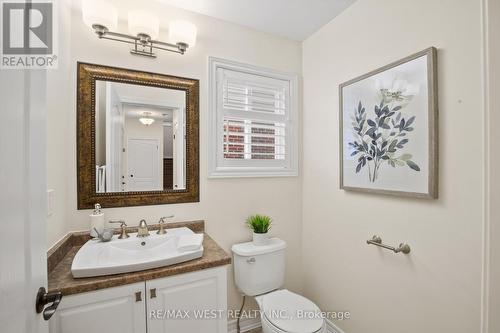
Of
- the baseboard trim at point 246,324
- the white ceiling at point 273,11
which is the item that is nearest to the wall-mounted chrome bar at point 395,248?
the baseboard trim at point 246,324

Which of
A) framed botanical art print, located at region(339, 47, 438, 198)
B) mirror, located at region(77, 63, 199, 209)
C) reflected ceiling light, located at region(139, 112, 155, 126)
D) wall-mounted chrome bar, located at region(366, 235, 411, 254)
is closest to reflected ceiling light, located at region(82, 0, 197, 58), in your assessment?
mirror, located at region(77, 63, 199, 209)

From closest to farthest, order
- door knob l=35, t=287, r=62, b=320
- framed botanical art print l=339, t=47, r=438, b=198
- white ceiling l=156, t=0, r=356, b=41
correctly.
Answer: door knob l=35, t=287, r=62, b=320 < framed botanical art print l=339, t=47, r=438, b=198 < white ceiling l=156, t=0, r=356, b=41

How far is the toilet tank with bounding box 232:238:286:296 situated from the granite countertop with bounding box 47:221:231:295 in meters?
0.39

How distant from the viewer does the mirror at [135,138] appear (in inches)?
58.2

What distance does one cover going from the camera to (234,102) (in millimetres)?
1925

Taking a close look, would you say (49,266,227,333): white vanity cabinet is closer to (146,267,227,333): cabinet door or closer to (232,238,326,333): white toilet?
(146,267,227,333): cabinet door

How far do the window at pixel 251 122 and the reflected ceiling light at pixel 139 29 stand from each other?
278 millimetres

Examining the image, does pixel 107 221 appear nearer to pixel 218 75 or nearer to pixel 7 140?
pixel 7 140

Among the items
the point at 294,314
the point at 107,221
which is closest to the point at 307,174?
the point at 294,314

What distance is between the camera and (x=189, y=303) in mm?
1206

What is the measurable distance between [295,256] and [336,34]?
1906 mm

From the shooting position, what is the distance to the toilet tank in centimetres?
173

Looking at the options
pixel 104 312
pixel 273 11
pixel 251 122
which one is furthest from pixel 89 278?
pixel 273 11

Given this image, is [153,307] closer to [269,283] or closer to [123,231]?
[123,231]
